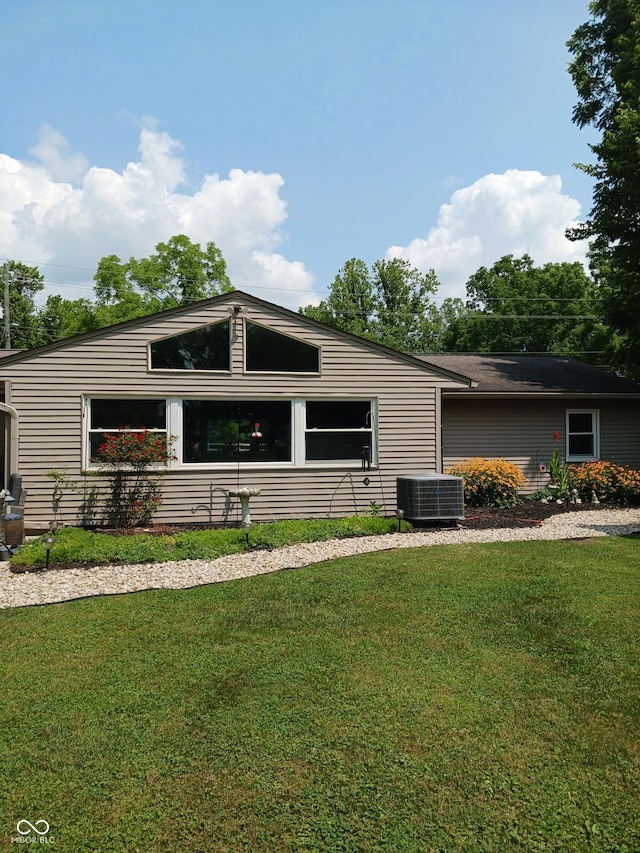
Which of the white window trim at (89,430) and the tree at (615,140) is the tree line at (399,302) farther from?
the white window trim at (89,430)

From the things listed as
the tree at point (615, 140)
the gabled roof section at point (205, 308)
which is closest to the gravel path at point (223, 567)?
the gabled roof section at point (205, 308)

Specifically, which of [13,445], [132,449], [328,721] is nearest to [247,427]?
[132,449]

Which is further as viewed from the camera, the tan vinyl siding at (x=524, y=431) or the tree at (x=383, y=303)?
the tree at (x=383, y=303)

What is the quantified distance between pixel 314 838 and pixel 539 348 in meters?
34.0

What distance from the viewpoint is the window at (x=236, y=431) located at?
952cm

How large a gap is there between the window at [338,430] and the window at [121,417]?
2486 millimetres

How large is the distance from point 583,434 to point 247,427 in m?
8.23

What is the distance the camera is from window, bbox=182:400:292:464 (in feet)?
31.2

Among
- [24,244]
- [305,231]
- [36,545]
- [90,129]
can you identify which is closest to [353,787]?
[36,545]

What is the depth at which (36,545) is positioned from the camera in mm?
7281

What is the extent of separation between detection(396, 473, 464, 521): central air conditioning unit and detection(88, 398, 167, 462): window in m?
4.17

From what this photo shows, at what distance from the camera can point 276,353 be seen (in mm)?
9805

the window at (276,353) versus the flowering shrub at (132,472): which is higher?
the window at (276,353)

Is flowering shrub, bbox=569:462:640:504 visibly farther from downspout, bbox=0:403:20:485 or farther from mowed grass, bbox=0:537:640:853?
Result: downspout, bbox=0:403:20:485
